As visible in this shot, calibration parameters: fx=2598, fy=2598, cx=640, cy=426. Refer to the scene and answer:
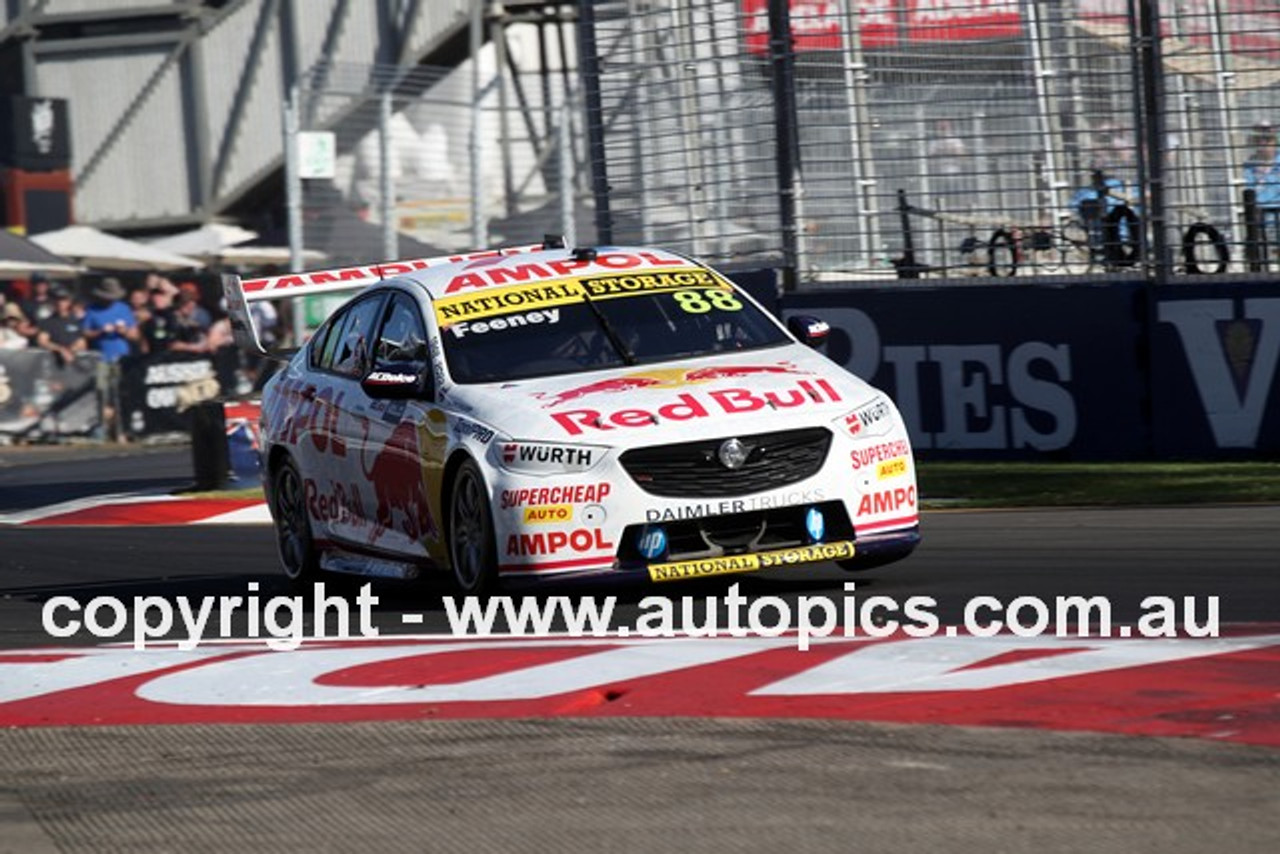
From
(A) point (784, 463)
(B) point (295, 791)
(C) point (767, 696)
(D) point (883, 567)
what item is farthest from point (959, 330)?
(B) point (295, 791)

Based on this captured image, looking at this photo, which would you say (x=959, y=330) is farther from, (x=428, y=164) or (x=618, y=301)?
(x=428, y=164)

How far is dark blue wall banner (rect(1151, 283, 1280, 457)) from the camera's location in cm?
1502

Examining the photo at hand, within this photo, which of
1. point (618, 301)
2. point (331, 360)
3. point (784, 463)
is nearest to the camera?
point (784, 463)

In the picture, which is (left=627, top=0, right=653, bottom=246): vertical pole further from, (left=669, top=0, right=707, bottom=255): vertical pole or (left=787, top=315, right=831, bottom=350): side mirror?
(left=787, top=315, right=831, bottom=350): side mirror

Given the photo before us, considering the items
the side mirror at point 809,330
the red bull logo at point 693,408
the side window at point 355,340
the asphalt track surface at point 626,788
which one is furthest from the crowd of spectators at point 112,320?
the asphalt track surface at point 626,788

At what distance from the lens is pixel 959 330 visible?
16.6 m

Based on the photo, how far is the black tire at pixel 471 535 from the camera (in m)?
9.84

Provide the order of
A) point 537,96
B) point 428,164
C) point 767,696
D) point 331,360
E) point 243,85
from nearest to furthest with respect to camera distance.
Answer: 1. point 767,696
2. point 331,360
3. point 428,164
4. point 537,96
5. point 243,85

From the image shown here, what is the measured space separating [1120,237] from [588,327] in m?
6.22

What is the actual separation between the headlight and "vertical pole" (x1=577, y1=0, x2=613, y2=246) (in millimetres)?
10000

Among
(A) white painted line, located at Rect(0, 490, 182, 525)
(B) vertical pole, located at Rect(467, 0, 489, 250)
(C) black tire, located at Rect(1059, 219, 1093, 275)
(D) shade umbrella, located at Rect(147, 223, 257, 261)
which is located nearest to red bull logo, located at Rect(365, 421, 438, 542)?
(C) black tire, located at Rect(1059, 219, 1093, 275)

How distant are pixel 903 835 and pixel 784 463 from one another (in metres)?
4.38

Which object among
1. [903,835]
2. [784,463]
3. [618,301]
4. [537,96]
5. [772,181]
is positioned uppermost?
[537,96]

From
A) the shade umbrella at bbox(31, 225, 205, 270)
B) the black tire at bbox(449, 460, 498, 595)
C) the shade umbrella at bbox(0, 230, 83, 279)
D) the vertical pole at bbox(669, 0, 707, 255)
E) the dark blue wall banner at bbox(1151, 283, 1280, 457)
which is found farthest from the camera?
the shade umbrella at bbox(31, 225, 205, 270)
